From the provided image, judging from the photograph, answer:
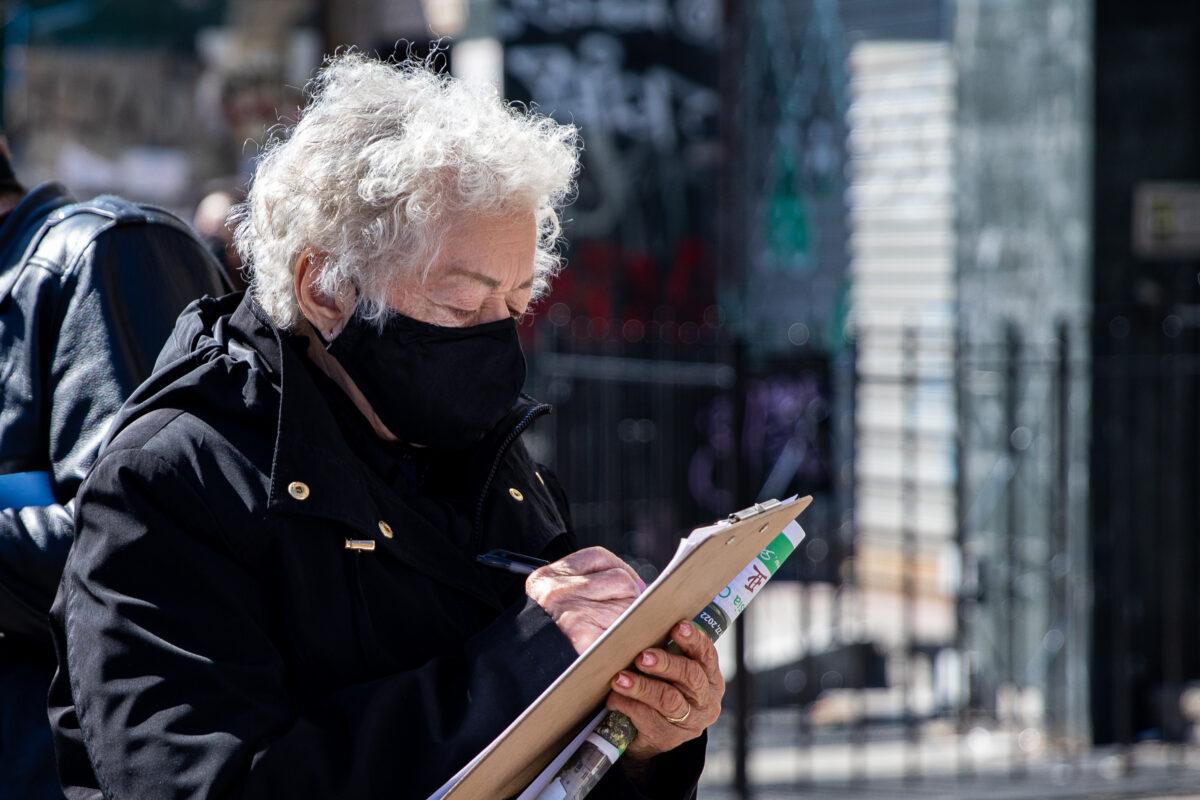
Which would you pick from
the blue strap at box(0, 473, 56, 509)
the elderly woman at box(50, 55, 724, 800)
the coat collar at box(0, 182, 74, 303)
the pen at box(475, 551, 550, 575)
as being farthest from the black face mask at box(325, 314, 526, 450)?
the coat collar at box(0, 182, 74, 303)

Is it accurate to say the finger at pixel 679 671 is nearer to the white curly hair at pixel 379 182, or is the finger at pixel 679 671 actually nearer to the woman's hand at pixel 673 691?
the woman's hand at pixel 673 691

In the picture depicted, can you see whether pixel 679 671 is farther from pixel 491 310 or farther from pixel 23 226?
pixel 23 226

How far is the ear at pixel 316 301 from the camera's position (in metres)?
1.73

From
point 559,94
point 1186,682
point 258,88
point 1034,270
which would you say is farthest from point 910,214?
point 258,88

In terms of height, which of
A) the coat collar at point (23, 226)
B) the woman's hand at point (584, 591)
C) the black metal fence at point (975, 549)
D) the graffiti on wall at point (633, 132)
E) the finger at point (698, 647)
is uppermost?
→ the graffiti on wall at point (633, 132)

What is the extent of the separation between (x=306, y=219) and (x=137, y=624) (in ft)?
1.69

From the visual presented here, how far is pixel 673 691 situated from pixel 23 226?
1.26 meters

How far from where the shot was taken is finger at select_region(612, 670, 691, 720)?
1.56 metres

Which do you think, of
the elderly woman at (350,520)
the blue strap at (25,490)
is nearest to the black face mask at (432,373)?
the elderly woman at (350,520)

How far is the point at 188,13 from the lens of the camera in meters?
10.7

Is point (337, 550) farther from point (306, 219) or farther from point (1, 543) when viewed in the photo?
point (1, 543)

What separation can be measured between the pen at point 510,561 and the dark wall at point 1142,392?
454 centimetres

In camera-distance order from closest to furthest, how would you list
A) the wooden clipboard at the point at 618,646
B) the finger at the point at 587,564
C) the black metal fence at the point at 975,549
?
the wooden clipboard at the point at 618,646, the finger at the point at 587,564, the black metal fence at the point at 975,549

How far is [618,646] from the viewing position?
149 centimetres
